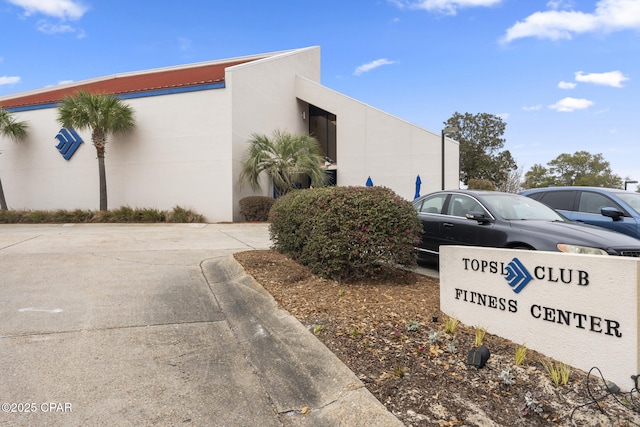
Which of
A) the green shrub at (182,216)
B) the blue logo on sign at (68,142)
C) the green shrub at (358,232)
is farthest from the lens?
the blue logo on sign at (68,142)

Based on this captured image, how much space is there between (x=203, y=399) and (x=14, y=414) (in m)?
1.21

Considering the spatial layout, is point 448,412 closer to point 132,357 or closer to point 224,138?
point 132,357

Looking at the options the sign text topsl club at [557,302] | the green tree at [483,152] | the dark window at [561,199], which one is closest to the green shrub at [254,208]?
the dark window at [561,199]

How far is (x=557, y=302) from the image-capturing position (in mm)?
3318

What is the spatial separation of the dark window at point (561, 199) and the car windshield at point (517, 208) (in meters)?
2.10

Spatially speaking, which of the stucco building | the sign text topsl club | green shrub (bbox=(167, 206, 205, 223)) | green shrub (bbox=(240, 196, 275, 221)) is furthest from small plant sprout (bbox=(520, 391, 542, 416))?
green shrub (bbox=(167, 206, 205, 223))

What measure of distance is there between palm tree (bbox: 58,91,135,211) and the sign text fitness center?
57.8 feet

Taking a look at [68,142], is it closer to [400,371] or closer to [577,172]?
[400,371]

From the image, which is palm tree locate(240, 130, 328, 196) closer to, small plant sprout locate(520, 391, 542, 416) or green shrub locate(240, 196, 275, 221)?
green shrub locate(240, 196, 275, 221)

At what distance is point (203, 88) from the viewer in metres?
17.6

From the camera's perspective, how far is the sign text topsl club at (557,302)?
287cm

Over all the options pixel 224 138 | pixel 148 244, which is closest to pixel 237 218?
pixel 224 138

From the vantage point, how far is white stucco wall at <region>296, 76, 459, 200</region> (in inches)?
819

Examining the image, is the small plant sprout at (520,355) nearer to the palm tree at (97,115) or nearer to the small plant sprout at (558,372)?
the small plant sprout at (558,372)
